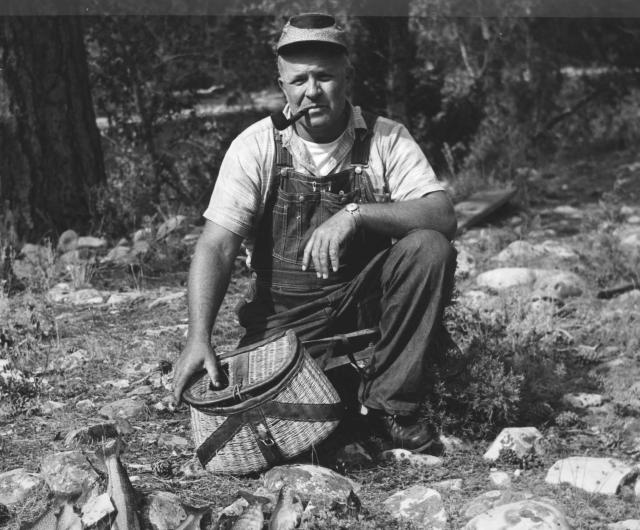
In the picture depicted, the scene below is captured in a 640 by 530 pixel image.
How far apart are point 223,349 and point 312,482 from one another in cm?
149

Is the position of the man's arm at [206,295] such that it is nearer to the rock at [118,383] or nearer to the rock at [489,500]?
the rock at [118,383]

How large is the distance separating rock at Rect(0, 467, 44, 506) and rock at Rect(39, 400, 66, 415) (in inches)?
25.4

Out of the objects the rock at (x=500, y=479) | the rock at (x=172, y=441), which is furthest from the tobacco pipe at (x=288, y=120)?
the rock at (x=500, y=479)

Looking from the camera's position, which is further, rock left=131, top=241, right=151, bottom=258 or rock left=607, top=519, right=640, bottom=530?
rock left=131, top=241, right=151, bottom=258

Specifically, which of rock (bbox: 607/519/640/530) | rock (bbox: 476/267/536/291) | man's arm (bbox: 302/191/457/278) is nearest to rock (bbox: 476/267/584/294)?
rock (bbox: 476/267/536/291)

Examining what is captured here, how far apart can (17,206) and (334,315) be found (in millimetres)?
3347

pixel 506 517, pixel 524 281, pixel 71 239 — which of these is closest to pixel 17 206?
pixel 71 239

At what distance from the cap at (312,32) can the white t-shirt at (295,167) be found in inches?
12.5

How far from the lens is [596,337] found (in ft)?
16.9

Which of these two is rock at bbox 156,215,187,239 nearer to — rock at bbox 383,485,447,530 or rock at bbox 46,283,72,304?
rock at bbox 46,283,72,304

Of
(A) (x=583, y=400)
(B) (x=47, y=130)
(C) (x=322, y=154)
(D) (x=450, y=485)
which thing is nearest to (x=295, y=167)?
(C) (x=322, y=154)

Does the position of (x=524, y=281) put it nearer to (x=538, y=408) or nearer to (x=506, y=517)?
(x=538, y=408)

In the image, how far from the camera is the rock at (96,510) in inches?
117

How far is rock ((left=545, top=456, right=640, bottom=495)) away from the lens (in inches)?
135
